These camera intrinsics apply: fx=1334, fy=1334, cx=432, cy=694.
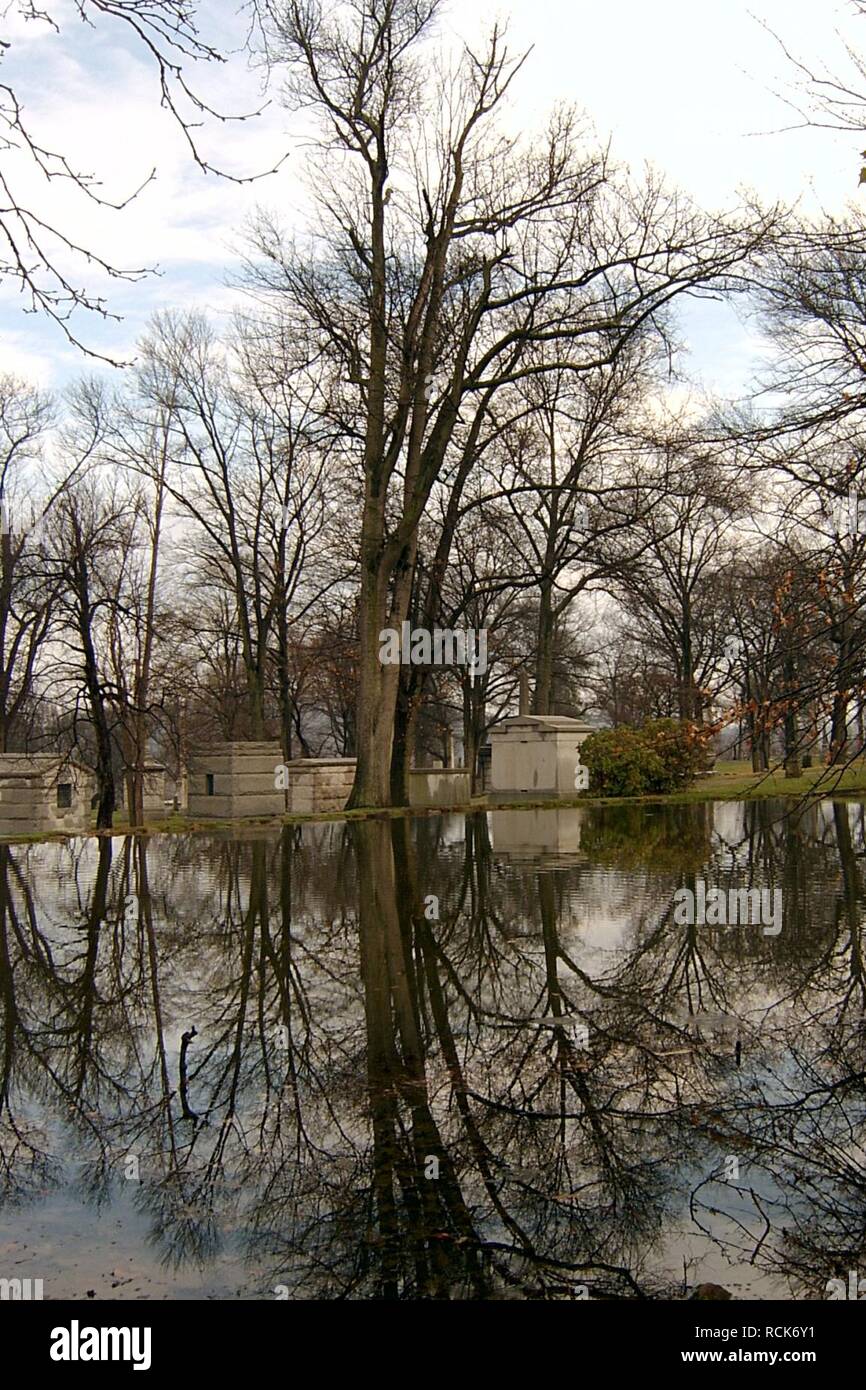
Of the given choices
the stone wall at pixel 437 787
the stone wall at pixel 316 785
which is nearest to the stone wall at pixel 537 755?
the stone wall at pixel 437 787

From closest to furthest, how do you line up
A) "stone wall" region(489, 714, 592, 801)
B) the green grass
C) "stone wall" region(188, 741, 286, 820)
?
the green grass → "stone wall" region(188, 741, 286, 820) → "stone wall" region(489, 714, 592, 801)

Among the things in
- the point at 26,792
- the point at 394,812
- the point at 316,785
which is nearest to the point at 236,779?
the point at 394,812

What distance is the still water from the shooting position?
441 centimetres

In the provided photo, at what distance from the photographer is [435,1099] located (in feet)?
20.2

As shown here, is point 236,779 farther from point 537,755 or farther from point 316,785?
point 537,755

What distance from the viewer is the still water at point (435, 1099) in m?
4.41

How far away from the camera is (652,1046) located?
23.0 ft

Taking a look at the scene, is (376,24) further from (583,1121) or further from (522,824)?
(583,1121)

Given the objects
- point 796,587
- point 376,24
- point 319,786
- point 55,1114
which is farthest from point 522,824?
point 55,1114

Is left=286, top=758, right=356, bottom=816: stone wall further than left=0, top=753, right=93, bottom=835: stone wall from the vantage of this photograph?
Yes

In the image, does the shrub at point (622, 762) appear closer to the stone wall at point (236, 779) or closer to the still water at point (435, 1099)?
the stone wall at point (236, 779)

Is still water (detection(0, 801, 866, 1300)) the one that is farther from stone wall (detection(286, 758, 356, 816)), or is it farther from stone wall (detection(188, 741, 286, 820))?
stone wall (detection(286, 758, 356, 816))

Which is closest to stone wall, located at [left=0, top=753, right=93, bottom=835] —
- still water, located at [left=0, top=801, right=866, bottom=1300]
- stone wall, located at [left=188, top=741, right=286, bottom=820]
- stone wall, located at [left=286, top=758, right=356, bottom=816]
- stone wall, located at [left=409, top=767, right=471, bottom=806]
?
stone wall, located at [left=188, top=741, right=286, bottom=820]
